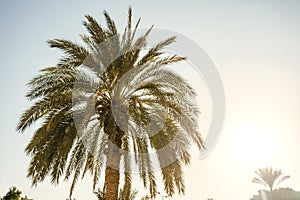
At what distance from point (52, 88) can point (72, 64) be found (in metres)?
1.18

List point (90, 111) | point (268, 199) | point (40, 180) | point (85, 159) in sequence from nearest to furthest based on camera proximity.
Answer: point (90, 111) → point (40, 180) → point (85, 159) → point (268, 199)

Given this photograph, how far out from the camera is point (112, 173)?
37.3 feet

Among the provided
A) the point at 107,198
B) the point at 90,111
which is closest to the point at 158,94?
the point at 90,111

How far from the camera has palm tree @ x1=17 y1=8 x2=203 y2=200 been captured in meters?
10.7

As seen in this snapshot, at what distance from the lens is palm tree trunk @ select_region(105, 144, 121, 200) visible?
36.9 feet

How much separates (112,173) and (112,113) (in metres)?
2.20

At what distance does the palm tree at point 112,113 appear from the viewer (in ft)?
35.1

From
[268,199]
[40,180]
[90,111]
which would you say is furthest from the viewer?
[268,199]

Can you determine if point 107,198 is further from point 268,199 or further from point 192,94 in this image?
point 268,199

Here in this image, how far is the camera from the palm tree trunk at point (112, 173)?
443 inches

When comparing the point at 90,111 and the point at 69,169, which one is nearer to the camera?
the point at 90,111

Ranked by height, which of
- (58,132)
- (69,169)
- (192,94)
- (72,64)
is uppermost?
(72,64)

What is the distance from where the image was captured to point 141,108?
11.1 m

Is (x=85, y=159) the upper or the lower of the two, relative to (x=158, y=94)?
lower
